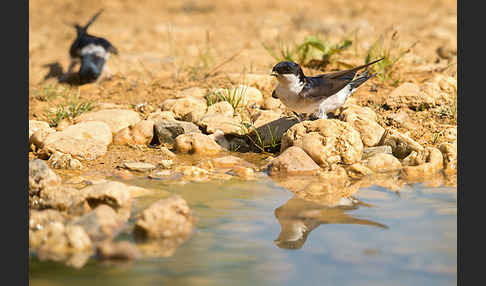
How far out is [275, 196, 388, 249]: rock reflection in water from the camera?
3.58 metres

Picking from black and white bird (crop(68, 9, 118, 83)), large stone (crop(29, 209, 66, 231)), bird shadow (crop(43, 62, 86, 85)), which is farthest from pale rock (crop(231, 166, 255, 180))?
bird shadow (crop(43, 62, 86, 85))

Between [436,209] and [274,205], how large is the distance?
1.14m


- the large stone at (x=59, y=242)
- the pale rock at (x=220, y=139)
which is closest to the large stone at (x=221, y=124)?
the pale rock at (x=220, y=139)

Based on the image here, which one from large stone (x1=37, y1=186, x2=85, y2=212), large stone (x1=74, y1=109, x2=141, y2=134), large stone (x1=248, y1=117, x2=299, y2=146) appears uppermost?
large stone (x1=74, y1=109, x2=141, y2=134)

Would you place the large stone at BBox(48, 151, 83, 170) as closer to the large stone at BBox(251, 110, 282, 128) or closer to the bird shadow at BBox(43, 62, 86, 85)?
the large stone at BBox(251, 110, 282, 128)

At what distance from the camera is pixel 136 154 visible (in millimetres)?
5754

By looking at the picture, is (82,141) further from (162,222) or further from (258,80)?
(258,80)

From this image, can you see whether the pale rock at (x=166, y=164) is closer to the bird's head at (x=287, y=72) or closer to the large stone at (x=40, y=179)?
the large stone at (x=40, y=179)

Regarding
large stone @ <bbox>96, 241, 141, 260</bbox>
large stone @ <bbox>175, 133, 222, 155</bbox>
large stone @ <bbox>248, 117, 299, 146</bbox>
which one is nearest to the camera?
large stone @ <bbox>96, 241, 141, 260</bbox>

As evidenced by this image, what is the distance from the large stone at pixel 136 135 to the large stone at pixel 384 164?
7.52ft

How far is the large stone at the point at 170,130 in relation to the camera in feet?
19.9

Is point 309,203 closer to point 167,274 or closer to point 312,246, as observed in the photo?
point 312,246

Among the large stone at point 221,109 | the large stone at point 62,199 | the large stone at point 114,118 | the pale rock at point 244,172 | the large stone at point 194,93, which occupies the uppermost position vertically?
the large stone at point 194,93

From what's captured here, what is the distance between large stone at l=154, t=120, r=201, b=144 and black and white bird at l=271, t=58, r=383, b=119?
3.24 feet
